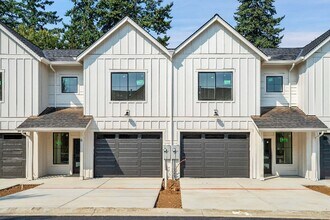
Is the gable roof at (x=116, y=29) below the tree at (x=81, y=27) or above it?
below

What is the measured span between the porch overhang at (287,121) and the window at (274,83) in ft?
3.77

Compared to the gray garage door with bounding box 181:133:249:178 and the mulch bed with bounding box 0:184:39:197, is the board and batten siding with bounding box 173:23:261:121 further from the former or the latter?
the mulch bed with bounding box 0:184:39:197

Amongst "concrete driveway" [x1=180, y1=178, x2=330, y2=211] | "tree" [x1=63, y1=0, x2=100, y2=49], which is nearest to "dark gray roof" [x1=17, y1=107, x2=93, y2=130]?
"concrete driveway" [x1=180, y1=178, x2=330, y2=211]

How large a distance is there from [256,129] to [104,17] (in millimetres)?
26956

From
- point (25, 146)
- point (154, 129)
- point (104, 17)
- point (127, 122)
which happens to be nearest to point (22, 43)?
point (25, 146)

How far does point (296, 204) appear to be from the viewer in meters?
11.5

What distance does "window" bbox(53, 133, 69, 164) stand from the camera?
64.4 feet

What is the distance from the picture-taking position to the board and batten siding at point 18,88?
18250mm

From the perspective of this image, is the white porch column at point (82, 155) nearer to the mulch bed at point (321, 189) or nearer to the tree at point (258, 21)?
the mulch bed at point (321, 189)

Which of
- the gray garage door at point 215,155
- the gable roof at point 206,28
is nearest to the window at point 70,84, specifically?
the gable roof at point 206,28

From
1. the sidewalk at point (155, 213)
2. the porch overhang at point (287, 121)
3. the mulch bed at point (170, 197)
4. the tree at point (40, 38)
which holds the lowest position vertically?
the mulch bed at point (170, 197)

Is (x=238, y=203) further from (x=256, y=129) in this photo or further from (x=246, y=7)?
(x=246, y=7)

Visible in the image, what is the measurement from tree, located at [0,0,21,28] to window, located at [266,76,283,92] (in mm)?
35823

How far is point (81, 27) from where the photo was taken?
4059 cm
